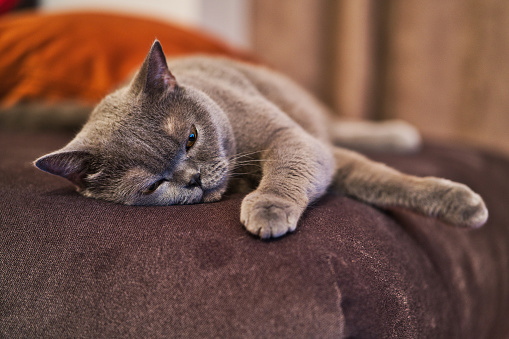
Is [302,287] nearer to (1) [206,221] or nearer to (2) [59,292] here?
(1) [206,221]

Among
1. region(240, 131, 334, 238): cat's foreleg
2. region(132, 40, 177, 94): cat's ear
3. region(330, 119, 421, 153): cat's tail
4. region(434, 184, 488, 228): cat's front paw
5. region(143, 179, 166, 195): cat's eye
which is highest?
region(132, 40, 177, 94): cat's ear

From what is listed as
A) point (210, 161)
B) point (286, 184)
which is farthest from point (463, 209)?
point (210, 161)

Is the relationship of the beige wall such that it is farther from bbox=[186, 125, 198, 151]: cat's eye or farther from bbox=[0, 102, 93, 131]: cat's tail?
bbox=[186, 125, 198, 151]: cat's eye

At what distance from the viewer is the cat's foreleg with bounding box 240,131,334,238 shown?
0.67m

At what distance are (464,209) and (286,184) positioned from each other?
0.44 metres

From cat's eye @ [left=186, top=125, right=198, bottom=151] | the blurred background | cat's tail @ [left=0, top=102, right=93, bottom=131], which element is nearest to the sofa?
cat's eye @ [left=186, top=125, right=198, bottom=151]

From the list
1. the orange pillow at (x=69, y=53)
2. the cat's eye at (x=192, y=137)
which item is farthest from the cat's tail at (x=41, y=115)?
the cat's eye at (x=192, y=137)

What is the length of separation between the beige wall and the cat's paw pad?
1.54 metres

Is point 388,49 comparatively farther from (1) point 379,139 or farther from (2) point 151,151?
(2) point 151,151

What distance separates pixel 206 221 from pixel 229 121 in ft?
1.24

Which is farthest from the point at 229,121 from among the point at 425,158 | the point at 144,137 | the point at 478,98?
the point at 478,98

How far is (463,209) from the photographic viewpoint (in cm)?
90

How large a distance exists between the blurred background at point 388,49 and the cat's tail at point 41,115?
0.95 m

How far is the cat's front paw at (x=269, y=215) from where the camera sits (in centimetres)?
66
